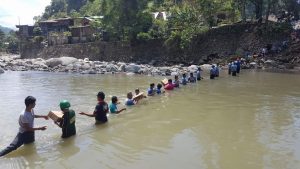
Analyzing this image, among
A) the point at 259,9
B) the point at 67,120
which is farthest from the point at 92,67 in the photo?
the point at 67,120

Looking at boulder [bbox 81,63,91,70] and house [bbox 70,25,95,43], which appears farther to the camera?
house [bbox 70,25,95,43]

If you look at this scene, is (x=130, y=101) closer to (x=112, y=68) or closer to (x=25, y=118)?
(x=25, y=118)

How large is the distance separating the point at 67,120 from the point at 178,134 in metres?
3.42

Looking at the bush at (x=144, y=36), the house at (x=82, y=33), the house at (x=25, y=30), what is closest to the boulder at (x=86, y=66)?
the bush at (x=144, y=36)

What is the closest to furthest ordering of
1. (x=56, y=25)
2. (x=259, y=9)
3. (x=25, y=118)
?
(x=25, y=118), (x=259, y=9), (x=56, y=25)

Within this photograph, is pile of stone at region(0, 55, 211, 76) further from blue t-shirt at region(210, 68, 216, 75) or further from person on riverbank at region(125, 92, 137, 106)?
person on riverbank at region(125, 92, 137, 106)

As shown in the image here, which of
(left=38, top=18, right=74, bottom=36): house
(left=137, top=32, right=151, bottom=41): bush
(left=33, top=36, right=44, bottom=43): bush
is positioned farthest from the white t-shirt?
(left=38, top=18, right=74, bottom=36): house

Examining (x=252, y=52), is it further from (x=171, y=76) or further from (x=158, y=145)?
(x=158, y=145)

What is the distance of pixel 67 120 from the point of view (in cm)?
1118

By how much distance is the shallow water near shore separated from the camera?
9.48m

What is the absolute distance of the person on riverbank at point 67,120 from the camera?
11.0 m

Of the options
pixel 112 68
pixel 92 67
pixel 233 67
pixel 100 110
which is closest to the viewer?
pixel 100 110

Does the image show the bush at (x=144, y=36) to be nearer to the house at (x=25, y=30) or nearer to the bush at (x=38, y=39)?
the bush at (x=38, y=39)

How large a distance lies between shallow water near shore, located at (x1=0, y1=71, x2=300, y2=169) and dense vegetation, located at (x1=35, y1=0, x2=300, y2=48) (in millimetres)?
19303
